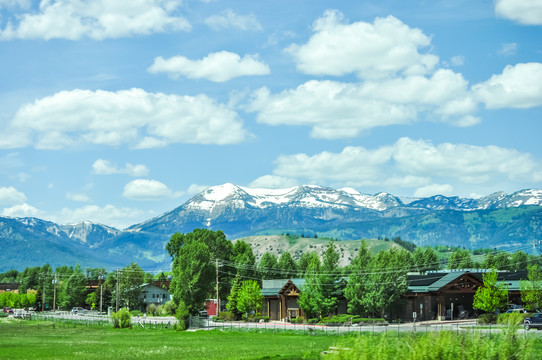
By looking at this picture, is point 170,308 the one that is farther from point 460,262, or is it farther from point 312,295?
point 460,262

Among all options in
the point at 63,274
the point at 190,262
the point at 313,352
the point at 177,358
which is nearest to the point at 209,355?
the point at 177,358

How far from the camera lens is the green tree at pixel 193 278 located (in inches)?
4373

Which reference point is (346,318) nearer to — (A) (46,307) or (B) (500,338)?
(B) (500,338)

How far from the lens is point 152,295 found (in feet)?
587

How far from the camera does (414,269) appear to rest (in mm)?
159125

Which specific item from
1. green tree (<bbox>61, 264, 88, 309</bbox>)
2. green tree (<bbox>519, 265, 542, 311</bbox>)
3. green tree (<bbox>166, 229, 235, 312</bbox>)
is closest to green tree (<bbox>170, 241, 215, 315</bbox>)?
green tree (<bbox>166, 229, 235, 312</bbox>)

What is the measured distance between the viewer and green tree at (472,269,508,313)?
329ft

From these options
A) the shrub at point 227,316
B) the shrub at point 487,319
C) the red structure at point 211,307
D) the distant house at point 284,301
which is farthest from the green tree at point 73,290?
the shrub at point 487,319

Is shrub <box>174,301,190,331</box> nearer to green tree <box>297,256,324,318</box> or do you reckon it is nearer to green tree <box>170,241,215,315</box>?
green tree <box>170,241,215,315</box>

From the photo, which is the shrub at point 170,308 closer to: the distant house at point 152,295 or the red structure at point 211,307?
the red structure at point 211,307

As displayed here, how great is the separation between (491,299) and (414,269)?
5886 centimetres

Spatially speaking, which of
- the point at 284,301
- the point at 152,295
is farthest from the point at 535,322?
the point at 152,295

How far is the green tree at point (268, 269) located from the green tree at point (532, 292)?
171 ft

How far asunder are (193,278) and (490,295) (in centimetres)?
4841
